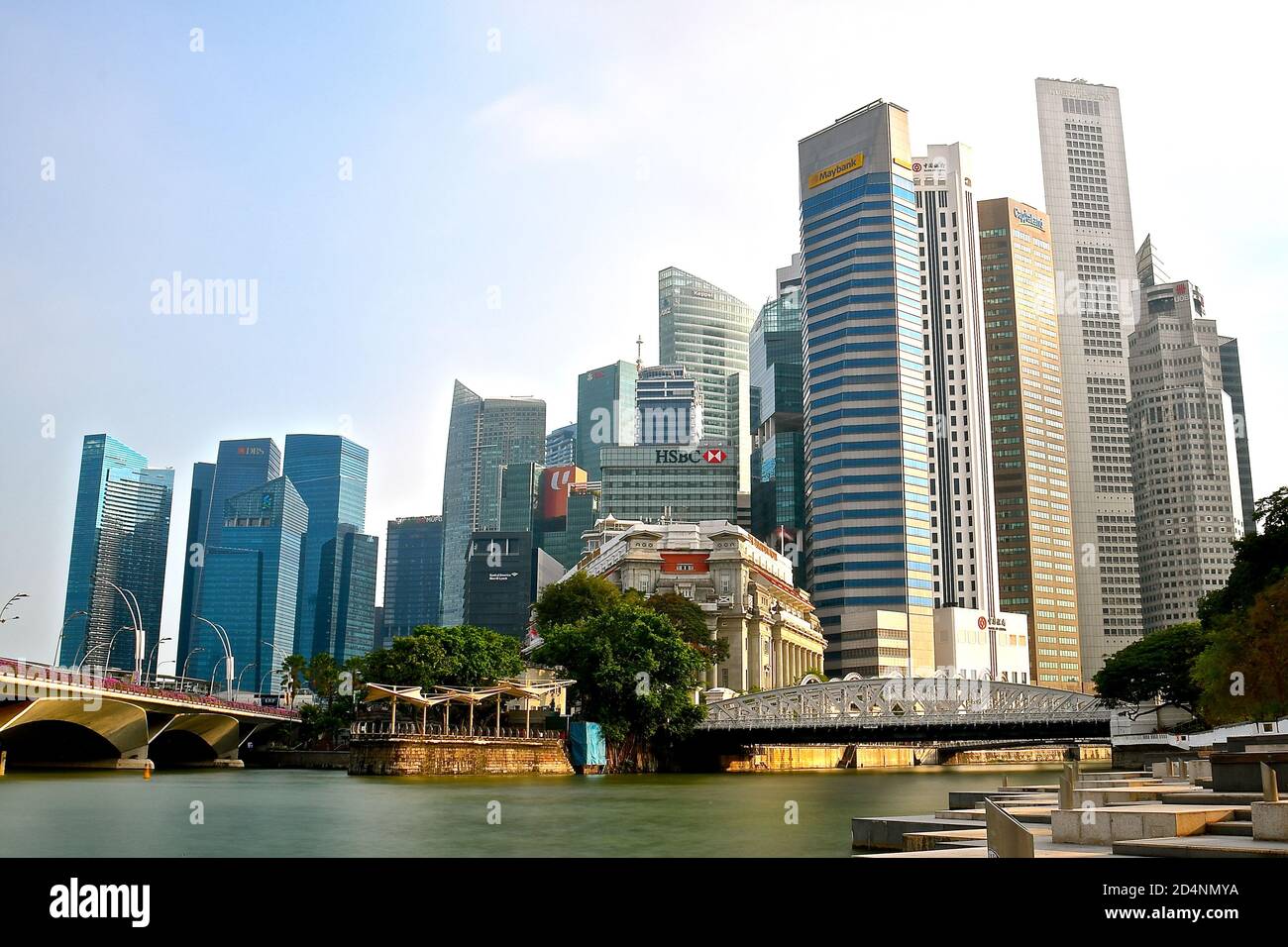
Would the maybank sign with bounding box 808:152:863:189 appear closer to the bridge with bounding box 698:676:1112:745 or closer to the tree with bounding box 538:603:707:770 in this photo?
the bridge with bounding box 698:676:1112:745

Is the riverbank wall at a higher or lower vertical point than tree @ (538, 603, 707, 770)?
lower

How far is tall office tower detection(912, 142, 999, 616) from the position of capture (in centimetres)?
18450

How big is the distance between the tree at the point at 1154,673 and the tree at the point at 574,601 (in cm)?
4754

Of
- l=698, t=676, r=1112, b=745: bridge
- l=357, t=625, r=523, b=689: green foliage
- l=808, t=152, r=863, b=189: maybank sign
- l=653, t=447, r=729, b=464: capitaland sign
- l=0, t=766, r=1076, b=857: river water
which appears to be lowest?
l=0, t=766, r=1076, b=857: river water

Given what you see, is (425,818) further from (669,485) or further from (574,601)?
(669,485)

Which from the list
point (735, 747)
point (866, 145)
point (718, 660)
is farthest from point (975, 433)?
point (735, 747)

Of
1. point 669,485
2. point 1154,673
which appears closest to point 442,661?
point 1154,673

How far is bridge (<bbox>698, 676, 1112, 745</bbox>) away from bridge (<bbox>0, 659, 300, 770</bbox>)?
43.3 metres

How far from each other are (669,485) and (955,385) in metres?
50.4

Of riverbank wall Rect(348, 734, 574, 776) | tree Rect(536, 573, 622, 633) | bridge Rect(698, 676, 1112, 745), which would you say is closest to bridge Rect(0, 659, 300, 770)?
riverbank wall Rect(348, 734, 574, 776)

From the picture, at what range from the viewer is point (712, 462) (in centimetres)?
18725
